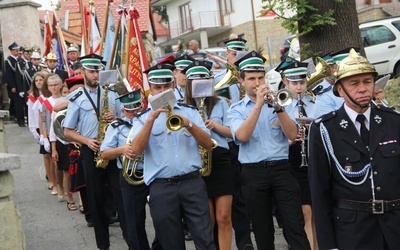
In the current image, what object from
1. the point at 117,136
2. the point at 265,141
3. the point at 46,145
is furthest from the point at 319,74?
the point at 46,145

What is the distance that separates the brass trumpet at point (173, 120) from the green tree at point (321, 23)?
4.74 m

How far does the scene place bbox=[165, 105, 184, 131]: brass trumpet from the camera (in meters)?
5.91

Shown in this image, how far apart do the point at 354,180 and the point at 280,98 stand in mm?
1815

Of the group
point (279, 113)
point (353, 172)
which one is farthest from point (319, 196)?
point (279, 113)

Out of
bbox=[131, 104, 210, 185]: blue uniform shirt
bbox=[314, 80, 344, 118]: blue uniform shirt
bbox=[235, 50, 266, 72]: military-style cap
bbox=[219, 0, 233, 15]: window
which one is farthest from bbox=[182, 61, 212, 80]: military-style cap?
bbox=[219, 0, 233, 15]: window

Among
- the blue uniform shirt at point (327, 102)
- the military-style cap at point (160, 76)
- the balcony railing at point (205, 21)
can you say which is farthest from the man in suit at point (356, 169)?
the balcony railing at point (205, 21)

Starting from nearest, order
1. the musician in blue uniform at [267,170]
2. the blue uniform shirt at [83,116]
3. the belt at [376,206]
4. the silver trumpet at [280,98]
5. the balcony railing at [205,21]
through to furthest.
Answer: the belt at [376,206], the silver trumpet at [280,98], the musician in blue uniform at [267,170], the blue uniform shirt at [83,116], the balcony railing at [205,21]

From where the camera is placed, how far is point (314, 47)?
10.8m

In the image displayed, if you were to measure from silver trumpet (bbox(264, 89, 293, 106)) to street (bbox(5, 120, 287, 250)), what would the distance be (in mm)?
2444

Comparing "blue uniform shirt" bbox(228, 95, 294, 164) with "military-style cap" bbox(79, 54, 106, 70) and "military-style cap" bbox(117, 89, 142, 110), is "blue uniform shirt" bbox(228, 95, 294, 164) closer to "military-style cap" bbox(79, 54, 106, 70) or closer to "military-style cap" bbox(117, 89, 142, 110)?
"military-style cap" bbox(117, 89, 142, 110)

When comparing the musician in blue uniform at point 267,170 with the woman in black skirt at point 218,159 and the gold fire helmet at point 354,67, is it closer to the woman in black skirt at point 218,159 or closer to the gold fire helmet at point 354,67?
the woman in black skirt at point 218,159

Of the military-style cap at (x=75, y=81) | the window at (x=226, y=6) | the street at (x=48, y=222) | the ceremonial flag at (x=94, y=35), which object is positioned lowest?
the street at (x=48, y=222)

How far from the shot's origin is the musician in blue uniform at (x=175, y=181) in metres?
6.18

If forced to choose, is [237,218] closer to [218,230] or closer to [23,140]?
[218,230]
